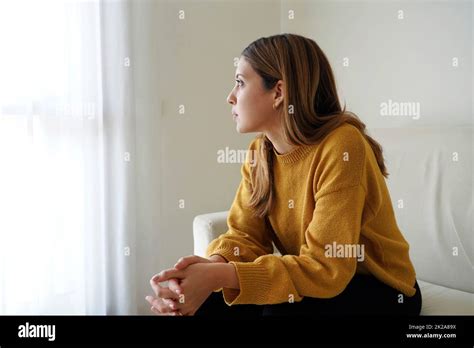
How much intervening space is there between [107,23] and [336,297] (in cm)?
137

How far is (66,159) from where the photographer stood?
1915 millimetres

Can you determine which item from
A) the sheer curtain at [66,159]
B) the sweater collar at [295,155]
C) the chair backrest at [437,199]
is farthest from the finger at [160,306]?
the sheer curtain at [66,159]

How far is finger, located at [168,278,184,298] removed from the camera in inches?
40.4

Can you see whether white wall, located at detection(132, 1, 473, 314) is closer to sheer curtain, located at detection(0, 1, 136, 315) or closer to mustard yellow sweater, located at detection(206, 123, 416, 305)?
sheer curtain, located at detection(0, 1, 136, 315)

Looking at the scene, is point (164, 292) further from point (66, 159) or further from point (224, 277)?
point (66, 159)

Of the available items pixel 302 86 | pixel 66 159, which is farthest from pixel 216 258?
pixel 66 159

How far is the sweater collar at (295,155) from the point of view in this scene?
1.20 meters

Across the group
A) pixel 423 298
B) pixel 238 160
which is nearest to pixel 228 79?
pixel 238 160

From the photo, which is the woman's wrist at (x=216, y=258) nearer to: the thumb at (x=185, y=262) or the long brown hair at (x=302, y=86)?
the thumb at (x=185, y=262)

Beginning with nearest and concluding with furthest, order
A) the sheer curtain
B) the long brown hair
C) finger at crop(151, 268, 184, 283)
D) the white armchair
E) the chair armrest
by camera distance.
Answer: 1. finger at crop(151, 268, 184, 283)
2. the long brown hair
3. the white armchair
4. the chair armrest
5. the sheer curtain

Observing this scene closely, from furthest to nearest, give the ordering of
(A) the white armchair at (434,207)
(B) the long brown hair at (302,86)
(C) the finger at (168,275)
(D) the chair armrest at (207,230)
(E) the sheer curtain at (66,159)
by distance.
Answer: (E) the sheer curtain at (66,159)
(D) the chair armrest at (207,230)
(A) the white armchair at (434,207)
(B) the long brown hair at (302,86)
(C) the finger at (168,275)

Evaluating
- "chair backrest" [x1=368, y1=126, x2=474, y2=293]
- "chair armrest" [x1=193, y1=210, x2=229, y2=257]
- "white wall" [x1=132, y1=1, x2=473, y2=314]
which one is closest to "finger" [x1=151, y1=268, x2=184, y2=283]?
"chair armrest" [x1=193, y1=210, x2=229, y2=257]

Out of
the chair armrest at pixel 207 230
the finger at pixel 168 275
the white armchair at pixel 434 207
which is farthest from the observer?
the chair armrest at pixel 207 230

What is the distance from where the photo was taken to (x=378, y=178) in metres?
1.14
